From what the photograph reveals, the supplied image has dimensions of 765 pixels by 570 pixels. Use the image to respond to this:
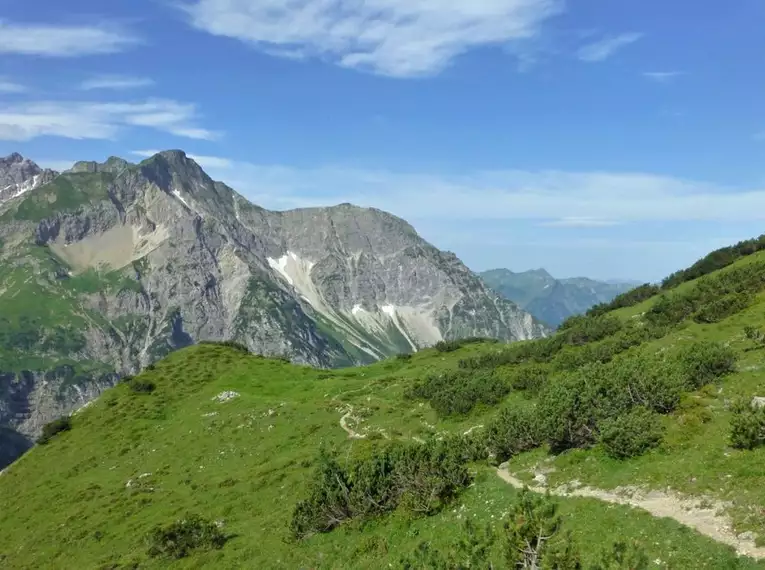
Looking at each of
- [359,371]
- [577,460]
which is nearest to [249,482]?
[577,460]

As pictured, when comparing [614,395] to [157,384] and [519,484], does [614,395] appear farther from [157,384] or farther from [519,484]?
[157,384]

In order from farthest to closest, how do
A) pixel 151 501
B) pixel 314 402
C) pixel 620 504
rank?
pixel 314 402 < pixel 151 501 < pixel 620 504

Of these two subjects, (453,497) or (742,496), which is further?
(453,497)

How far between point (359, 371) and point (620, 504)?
89.0 meters

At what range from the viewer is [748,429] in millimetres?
25922

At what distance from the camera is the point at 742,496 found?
2236cm

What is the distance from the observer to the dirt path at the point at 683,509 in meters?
19.8

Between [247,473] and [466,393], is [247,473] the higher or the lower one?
the lower one

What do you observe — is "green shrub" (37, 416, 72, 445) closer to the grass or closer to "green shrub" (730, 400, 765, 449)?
the grass

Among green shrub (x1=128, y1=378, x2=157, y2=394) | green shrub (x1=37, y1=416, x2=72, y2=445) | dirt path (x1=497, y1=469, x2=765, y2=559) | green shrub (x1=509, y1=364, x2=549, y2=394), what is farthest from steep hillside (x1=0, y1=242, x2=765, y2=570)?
green shrub (x1=128, y1=378, x2=157, y2=394)

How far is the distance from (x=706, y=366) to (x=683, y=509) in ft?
64.4

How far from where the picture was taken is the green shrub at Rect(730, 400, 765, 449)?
2577 cm

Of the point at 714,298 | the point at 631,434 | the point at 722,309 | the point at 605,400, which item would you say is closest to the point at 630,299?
the point at 714,298

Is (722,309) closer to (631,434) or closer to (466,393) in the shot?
(466,393)
